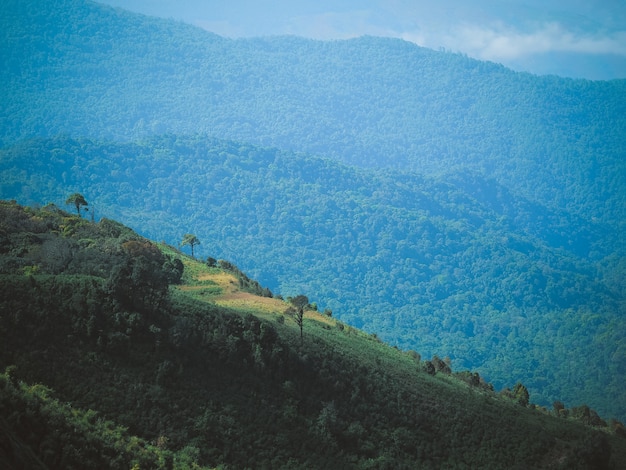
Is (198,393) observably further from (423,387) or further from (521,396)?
(521,396)

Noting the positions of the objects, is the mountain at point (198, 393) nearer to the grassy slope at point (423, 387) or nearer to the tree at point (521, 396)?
the grassy slope at point (423, 387)

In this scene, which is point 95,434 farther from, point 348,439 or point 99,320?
point 348,439

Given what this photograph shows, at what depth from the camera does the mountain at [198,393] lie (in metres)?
37.8

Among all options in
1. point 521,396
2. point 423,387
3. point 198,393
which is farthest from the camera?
point 521,396

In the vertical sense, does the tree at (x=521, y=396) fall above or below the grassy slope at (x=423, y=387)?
below

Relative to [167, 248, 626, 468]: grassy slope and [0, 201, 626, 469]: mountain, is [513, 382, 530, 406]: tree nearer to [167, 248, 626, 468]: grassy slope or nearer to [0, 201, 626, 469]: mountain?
[167, 248, 626, 468]: grassy slope

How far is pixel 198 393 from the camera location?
1746 inches

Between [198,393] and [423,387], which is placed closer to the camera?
[198,393]

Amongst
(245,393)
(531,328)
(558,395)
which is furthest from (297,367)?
(531,328)

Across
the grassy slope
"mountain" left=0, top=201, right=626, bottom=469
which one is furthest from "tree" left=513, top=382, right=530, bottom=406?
"mountain" left=0, top=201, right=626, bottom=469

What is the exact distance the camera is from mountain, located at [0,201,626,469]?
3778cm

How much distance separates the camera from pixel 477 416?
54.6 metres

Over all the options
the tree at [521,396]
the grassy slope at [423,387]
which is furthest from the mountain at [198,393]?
the tree at [521,396]

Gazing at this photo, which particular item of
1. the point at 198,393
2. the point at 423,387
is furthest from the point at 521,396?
the point at 198,393
